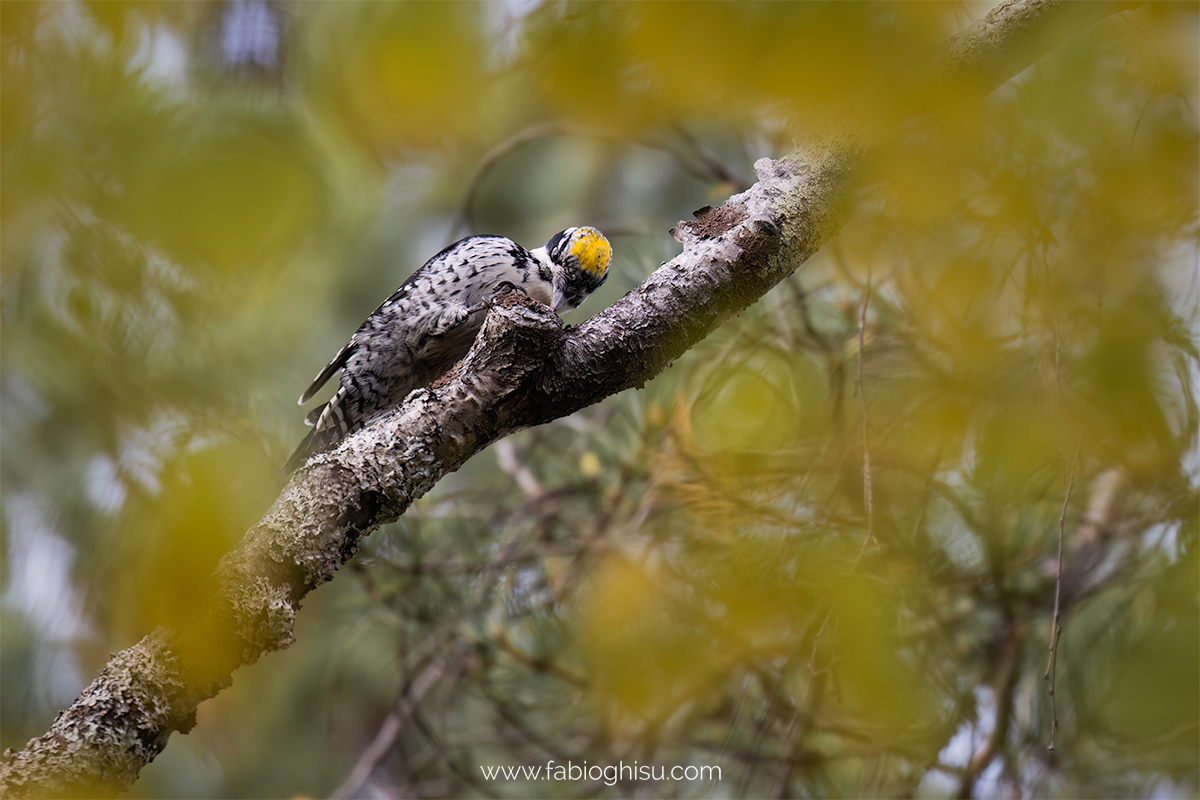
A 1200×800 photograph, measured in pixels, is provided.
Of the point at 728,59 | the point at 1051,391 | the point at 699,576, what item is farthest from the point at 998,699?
the point at 728,59

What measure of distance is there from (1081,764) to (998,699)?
18 centimetres

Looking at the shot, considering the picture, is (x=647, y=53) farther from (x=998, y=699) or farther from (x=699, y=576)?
(x=998, y=699)

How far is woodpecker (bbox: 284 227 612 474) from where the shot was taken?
1.71m

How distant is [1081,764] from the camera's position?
1.50 meters

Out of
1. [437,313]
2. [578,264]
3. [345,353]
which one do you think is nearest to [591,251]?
[578,264]

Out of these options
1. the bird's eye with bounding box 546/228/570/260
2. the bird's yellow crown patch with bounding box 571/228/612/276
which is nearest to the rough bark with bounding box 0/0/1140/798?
the bird's yellow crown patch with bounding box 571/228/612/276

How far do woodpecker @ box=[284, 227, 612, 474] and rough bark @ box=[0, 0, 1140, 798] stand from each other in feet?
2.48

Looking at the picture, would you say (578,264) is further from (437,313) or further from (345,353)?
(345,353)

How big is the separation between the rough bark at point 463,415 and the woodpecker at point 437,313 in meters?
0.76

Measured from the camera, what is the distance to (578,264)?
1692mm

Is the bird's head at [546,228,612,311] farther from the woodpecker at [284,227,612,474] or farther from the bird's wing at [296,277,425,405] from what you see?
the bird's wing at [296,277,425,405]

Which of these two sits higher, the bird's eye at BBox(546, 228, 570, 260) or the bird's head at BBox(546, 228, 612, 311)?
the bird's eye at BBox(546, 228, 570, 260)

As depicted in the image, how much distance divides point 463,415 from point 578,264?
2.84ft

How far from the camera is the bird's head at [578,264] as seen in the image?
1.69m
